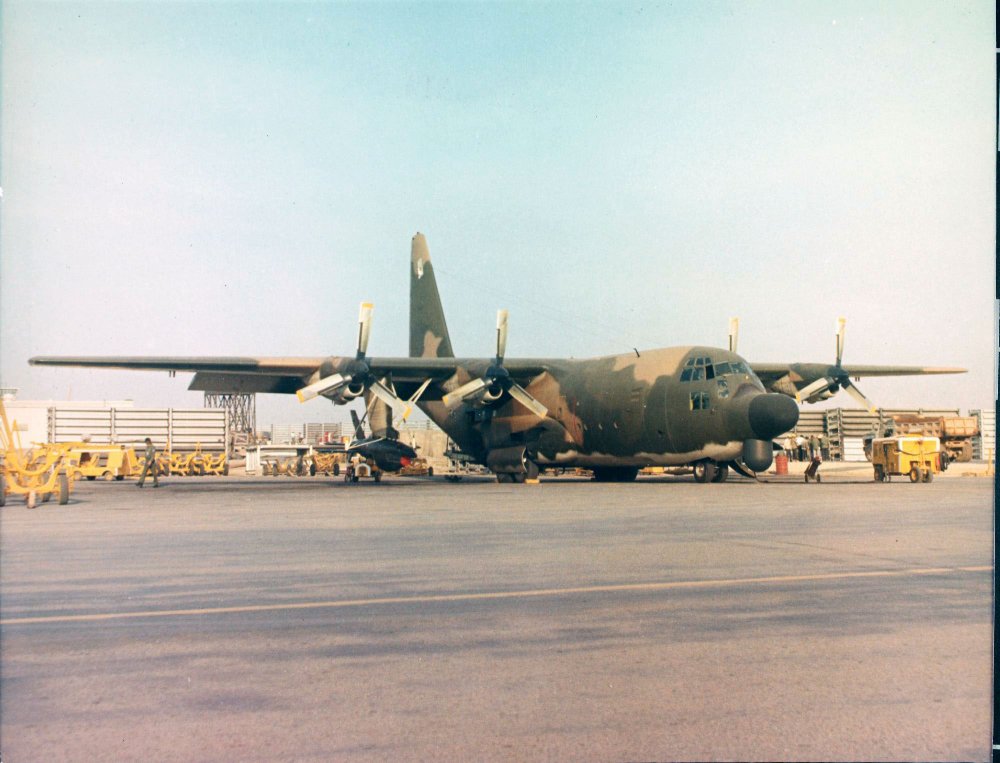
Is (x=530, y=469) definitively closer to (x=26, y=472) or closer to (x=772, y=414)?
(x=772, y=414)

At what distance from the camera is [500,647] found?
591cm

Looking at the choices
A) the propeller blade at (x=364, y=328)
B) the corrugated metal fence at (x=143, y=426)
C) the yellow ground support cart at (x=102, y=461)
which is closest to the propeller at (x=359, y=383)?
the propeller blade at (x=364, y=328)

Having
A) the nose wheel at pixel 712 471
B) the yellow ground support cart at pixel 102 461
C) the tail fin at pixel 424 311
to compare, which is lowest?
the yellow ground support cart at pixel 102 461

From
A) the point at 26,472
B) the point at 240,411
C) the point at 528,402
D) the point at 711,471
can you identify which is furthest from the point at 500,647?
the point at 240,411

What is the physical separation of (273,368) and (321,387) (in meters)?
1.85

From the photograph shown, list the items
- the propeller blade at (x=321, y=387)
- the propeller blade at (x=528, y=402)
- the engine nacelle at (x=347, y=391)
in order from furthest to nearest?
1. the propeller blade at (x=528, y=402)
2. the engine nacelle at (x=347, y=391)
3. the propeller blade at (x=321, y=387)

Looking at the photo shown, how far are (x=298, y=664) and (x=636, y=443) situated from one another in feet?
73.6

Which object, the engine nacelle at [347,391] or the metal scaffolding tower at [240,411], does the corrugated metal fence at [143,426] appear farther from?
the metal scaffolding tower at [240,411]

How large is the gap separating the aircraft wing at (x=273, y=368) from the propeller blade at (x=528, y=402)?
0.78m

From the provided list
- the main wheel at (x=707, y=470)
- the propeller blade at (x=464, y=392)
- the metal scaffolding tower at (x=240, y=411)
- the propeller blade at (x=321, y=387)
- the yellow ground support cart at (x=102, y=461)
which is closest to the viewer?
the main wheel at (x=707, y=470)

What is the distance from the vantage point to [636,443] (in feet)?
89.6

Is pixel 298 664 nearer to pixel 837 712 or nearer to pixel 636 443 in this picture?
pixel 837 712

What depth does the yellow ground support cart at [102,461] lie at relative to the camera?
125 feet

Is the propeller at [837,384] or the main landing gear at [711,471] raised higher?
the propeller at [837,384]
